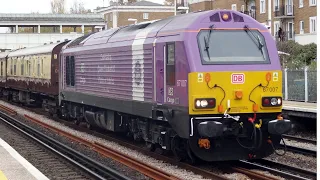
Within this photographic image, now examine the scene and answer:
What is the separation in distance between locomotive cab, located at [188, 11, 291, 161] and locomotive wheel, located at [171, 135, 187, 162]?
67 cm

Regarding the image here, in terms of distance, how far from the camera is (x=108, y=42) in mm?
15969

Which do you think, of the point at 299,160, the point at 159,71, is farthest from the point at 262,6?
the point at 159,71

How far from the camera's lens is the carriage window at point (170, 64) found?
11.8 metres

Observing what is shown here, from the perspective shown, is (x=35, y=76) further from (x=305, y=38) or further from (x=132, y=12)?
(x=132, y=12)

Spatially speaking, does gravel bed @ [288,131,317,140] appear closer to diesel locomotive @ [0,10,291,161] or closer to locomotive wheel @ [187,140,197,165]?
diesel locomotive @ [0,10,291,161]

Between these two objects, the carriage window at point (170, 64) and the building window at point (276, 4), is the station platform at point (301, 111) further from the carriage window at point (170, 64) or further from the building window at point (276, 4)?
the building window at point (276, 4)

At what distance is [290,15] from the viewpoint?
48594 millimetres

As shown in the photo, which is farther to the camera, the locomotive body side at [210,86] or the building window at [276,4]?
the building window at [276,4]

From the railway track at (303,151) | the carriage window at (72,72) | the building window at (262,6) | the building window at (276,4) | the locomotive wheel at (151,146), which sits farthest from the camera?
the building window at (262,6)

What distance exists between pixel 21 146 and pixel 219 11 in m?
7.51

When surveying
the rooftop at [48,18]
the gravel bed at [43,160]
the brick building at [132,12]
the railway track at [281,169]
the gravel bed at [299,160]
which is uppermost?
the brick building at [132,12]

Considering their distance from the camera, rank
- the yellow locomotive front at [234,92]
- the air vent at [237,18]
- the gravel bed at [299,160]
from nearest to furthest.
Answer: the yellow locomotive front at [234,92]
the air vent at [237,18]
the gravel bed at [299,160]

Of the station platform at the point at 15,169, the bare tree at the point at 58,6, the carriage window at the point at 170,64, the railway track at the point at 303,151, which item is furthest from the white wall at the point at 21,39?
the bare tree at the point at 58,6

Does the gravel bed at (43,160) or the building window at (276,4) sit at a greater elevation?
the building window at (276,4)
